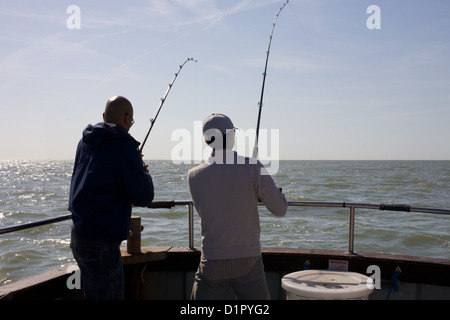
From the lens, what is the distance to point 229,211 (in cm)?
230

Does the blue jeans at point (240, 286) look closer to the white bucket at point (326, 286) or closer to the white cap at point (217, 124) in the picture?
the white bucket at point (326, 286)

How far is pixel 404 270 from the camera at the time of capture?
139 inches

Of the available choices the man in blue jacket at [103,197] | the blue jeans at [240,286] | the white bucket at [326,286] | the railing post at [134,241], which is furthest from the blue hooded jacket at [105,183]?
the railing post at [134,241]

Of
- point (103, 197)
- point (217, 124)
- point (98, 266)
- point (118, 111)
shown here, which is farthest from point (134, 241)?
point (217, 124)

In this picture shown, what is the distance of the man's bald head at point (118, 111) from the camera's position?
2.45 m

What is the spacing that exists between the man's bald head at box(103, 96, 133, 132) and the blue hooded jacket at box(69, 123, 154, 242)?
98 mm

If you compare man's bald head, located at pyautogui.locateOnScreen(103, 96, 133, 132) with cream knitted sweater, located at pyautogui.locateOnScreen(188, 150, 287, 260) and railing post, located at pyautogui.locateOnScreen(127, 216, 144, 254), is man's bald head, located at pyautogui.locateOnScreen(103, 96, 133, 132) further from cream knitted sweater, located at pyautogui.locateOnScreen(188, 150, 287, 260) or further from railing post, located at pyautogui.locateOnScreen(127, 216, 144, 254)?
railing post, located at pyautogui.locateOnScreen(127, 216, 144, 254)

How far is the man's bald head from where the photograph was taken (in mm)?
2445
